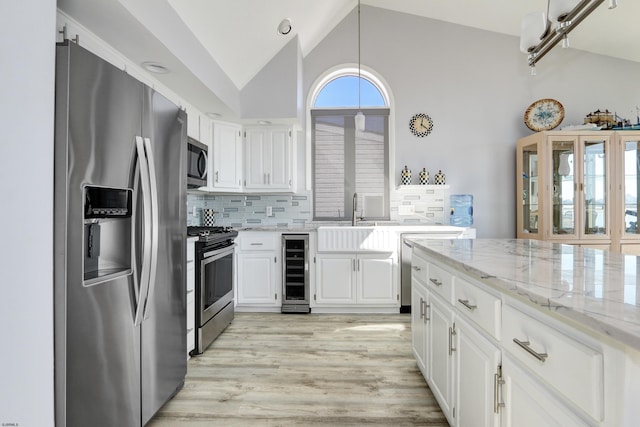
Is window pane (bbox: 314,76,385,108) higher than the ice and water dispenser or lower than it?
higher

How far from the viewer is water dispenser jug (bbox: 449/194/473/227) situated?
4.34 meters

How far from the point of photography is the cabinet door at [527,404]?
833 millimetres

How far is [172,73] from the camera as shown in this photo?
2494 mm

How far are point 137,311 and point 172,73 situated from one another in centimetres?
172

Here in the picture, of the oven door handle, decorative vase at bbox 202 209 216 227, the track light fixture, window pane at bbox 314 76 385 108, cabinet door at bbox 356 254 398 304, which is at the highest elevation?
window pane at bbox 314 76 385 108

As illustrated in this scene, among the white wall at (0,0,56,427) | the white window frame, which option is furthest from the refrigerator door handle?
the white window frame

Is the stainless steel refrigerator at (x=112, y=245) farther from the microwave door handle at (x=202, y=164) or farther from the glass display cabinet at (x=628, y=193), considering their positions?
the glass display cabinet at (x=628, y=193)

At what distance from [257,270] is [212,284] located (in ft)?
3.21

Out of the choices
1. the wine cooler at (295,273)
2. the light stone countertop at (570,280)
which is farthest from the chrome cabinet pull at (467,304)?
the wine cooler at (295,273)

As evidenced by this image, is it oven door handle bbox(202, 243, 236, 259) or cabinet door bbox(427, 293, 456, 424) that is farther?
oven door handle bbox(202, 243, 236, 259)

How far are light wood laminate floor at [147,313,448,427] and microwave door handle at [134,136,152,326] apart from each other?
0.73 m

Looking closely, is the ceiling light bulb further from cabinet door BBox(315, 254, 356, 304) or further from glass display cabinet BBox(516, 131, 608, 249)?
glass display cabinet BBox(516, 131, 608, 249)

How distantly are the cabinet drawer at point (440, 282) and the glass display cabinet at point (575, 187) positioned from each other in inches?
106

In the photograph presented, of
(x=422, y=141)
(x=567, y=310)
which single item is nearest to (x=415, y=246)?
(x=567, y=310)
